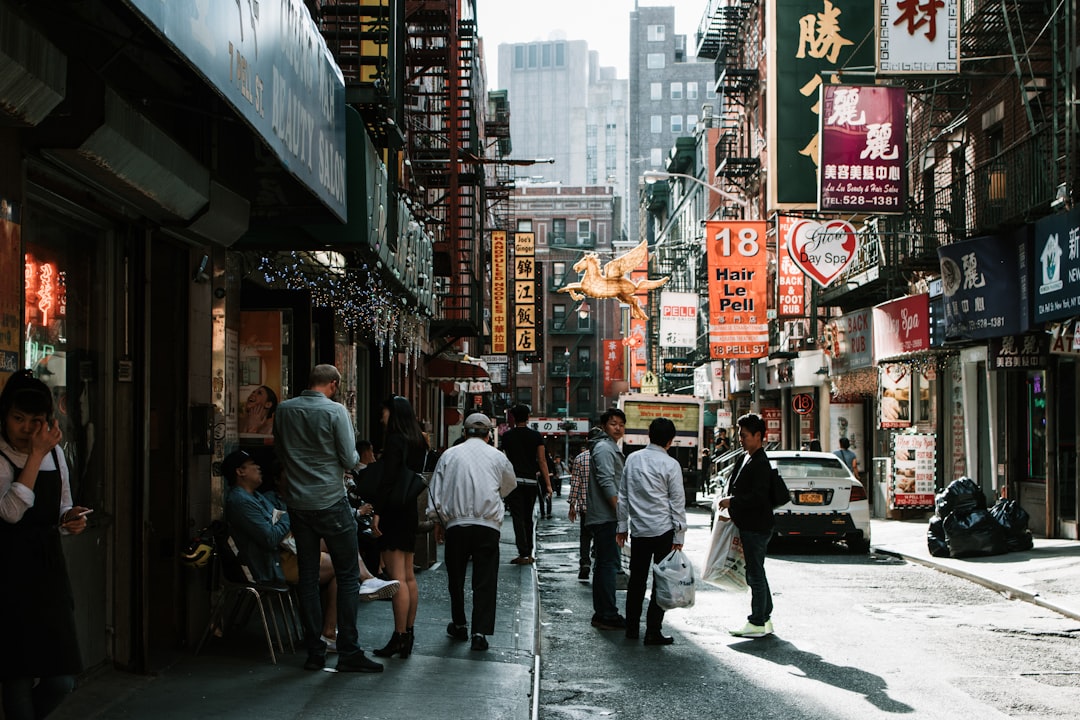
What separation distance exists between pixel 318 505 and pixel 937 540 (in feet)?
39.7

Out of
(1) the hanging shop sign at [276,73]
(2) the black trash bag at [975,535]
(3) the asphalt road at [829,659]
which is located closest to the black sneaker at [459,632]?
(3) the asphalt road at [829,659]

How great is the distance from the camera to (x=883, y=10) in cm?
1930

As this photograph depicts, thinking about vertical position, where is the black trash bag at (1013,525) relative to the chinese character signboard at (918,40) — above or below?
below

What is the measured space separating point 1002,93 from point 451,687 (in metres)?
17.6

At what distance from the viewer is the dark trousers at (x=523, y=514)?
16.5 meters

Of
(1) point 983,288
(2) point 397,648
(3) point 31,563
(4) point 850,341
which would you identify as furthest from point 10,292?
(4) point 850,341

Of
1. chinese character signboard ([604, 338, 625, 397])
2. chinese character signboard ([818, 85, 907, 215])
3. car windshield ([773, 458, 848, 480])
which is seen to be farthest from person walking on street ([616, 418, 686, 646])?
chinese character signboard ([604, 338, 625, 397])

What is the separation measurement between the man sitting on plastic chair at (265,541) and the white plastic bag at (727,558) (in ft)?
11.1

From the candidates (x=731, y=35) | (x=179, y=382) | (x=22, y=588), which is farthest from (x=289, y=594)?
(x=731, y=35)

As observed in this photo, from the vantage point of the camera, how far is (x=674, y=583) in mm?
10156

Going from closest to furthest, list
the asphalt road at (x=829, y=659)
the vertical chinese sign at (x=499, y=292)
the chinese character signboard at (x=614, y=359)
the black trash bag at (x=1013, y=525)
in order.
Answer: the asphalt road at (x=829, y=659)
the black trash bag at (x=1013, y=525)
the vertical chinese sign at (x=499, y=292)
the chinese character signboard at (x=614, y=359)

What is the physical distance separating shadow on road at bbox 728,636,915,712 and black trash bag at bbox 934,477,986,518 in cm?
792

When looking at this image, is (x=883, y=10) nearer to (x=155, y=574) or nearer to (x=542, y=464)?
(x=542, y=464)

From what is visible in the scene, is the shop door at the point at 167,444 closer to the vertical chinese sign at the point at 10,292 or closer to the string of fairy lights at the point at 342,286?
the string of fairy lights at the point at 342,286
